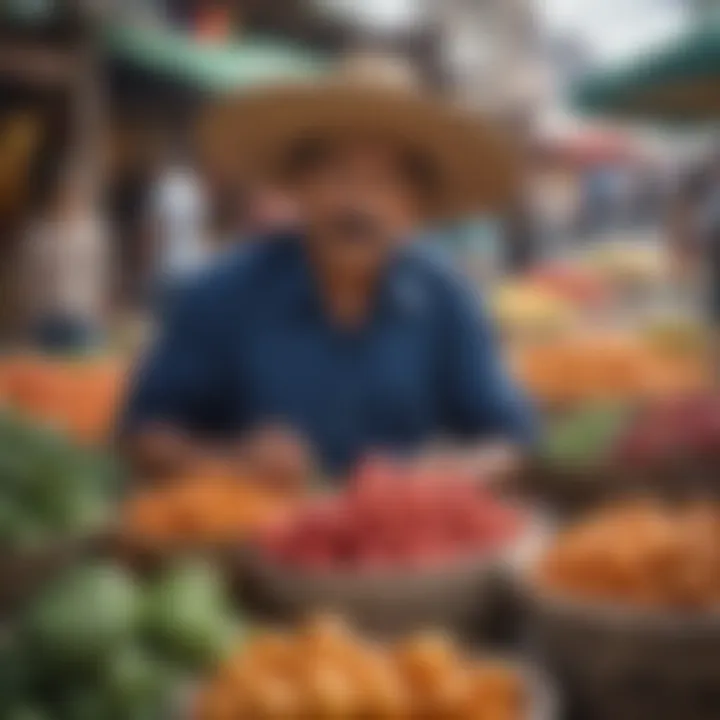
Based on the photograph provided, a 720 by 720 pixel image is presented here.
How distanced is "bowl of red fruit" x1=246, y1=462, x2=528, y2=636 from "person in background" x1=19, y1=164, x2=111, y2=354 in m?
2.51

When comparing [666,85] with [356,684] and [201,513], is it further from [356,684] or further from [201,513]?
[356,684]

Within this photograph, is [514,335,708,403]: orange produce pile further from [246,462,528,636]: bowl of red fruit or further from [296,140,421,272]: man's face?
[246,462,528,636]: bowl of red fruit

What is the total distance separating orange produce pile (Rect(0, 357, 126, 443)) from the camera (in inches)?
105

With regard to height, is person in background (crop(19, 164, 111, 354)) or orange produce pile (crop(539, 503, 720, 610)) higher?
person in background (crop(19, 164, 111, 354))

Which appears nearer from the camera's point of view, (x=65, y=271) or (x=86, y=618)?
(x=86, y=618)

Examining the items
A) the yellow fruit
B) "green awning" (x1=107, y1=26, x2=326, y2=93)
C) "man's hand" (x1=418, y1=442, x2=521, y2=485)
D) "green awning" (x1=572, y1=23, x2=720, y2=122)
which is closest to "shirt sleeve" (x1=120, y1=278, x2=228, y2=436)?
"man's hand" (x1=418, y1=442, x2=521, y2=485)

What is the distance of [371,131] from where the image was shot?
85.4 inches

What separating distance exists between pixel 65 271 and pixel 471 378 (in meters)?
2.63

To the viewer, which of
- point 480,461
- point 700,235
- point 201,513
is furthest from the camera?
point 700,235

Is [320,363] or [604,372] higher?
[604,372]

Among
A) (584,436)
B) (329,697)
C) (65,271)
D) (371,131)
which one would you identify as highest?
(65,271)

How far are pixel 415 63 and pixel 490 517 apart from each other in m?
5.73

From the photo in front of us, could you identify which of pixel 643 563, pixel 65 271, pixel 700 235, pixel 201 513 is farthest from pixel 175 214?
pixel 643 563

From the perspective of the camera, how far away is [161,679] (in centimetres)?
128
